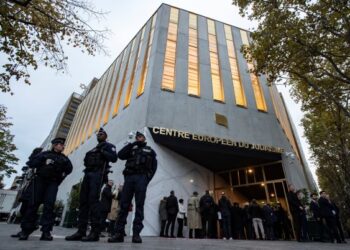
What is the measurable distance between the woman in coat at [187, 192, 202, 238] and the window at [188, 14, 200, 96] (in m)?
6.34

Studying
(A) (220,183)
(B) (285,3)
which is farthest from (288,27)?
(A) (220,183)

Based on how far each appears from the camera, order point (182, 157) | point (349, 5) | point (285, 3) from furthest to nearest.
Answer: point (182, 157)
point (285, 3)
point (349, 5)

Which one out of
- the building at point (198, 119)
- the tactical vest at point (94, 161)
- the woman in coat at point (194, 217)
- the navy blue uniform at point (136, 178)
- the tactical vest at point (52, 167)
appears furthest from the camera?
the building at point (198, 119)

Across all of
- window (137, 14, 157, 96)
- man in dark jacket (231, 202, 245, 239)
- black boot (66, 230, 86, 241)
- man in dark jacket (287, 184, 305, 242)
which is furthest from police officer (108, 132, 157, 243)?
window (137, 14, 157, 96)

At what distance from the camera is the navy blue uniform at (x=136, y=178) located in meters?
4.00

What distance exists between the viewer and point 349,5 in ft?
33.4

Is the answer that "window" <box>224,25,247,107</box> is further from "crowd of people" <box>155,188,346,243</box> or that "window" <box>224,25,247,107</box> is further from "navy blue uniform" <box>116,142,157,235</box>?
"navy blue uniform" <box>116,142,157,235</box>

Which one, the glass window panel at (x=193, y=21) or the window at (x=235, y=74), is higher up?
the glass window panel at (x=193, y=21)

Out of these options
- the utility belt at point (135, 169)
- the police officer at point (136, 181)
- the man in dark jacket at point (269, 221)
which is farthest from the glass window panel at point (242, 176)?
the utility belt at point (135, 169)

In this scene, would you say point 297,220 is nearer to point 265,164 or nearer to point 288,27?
point 265,164

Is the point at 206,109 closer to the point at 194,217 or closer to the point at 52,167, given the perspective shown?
the point at 194,217

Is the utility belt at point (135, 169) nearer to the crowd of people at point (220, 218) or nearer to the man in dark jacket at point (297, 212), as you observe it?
the crowd of people at point (220, 218)

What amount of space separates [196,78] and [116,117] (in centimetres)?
581

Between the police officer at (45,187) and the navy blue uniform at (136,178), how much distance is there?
117 centimetres
